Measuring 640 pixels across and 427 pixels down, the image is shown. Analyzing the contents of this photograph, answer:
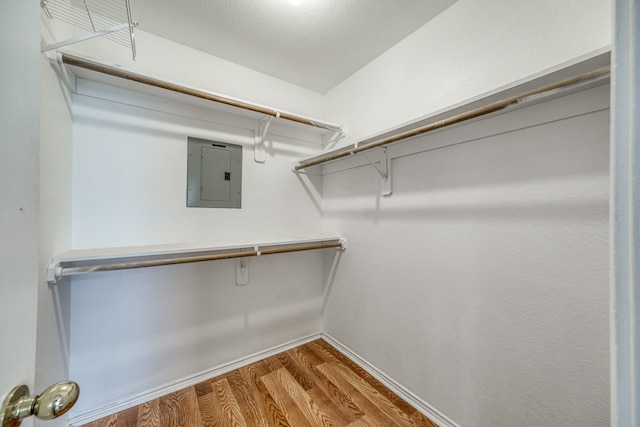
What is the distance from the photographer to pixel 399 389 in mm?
1523

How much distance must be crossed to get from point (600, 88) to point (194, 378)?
100 inches

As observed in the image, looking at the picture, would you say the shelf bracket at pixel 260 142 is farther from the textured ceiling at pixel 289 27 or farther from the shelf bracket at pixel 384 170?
the shelf bracket at pixel 384 170

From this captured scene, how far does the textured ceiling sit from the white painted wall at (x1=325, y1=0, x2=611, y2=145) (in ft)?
0.39

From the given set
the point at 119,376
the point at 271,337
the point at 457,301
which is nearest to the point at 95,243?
the point at 119,376

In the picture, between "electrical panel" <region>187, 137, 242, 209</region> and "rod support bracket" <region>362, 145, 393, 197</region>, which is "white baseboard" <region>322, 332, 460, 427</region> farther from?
"electrical panel" <region>187, 137, 242, 209</region>

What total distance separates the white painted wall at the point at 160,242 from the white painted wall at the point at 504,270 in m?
0.88

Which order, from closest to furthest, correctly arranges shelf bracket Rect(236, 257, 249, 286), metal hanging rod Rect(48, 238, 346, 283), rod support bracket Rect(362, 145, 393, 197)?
metal hanging rod Rect(48, 238, 346, 283) < rod support bracket Rect(362, 145, 393, 197) < shelf bracket Rect(236, 257, 249, 286)

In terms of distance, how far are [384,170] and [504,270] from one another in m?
0.86

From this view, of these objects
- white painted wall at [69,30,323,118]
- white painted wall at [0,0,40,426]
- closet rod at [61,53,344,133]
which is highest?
white painted wall at [69,30,323,118]

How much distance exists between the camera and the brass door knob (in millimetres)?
358

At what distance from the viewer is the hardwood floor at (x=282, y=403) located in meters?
1.34

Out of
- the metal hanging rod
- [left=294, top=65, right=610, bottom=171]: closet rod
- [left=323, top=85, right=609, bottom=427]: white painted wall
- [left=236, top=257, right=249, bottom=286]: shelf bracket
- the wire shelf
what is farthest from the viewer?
[left=236, top=257, right=249, bottom=286]: shelf bracket

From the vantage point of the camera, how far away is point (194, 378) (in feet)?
5.33

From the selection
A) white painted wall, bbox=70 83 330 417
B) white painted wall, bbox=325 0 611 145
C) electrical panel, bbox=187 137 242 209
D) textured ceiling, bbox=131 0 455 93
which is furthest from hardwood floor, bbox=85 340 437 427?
textured ceiling, bbox=131 0 455 93
